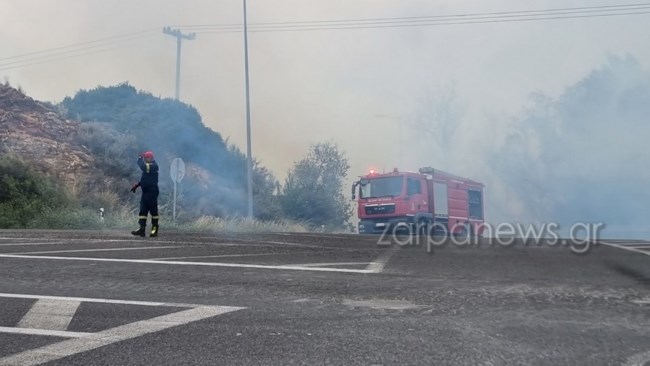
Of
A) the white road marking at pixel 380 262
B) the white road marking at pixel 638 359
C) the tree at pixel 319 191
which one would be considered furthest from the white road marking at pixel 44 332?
the tree at pixel 319 191

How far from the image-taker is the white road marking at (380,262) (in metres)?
9.01

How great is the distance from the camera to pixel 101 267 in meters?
8.77

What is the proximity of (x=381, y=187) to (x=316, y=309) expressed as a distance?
65.2 feet

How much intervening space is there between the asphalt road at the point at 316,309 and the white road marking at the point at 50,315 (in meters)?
0.02

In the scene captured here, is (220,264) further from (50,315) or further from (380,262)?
(50,315)

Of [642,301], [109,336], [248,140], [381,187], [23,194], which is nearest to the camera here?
[109,336]

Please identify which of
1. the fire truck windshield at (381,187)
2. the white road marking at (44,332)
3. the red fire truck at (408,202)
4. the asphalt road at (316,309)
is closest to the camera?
the asphalt road at (316,309)

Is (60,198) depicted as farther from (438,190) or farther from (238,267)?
(238,267)

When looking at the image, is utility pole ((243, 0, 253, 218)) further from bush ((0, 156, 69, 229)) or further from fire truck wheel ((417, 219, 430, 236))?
bush ((0, 156, 69, 229))

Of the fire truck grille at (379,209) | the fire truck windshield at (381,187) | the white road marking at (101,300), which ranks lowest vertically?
the white road marking at (101,300)

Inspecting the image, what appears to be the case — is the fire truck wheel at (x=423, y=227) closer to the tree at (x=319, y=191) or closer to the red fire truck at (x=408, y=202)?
the red fire truck at (x=408, y=202)

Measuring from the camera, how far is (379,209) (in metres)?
25.6

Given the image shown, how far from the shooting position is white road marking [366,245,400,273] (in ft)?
29.6

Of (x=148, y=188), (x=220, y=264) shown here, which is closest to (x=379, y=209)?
(x=148, y=188)
